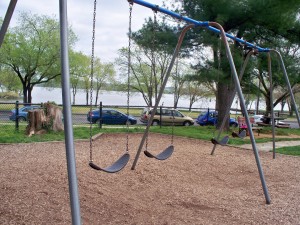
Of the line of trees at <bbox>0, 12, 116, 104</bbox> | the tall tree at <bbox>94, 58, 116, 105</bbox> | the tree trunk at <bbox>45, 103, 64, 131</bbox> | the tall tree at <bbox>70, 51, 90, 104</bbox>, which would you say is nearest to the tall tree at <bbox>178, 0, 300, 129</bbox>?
the tree trunk at <bbox>45, 103, 64, 131</bbox>

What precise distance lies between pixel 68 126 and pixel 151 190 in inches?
95.8

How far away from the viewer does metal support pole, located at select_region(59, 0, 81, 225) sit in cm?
189

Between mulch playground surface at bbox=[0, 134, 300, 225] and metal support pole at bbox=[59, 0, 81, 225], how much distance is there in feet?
3.78

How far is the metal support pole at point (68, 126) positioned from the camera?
1892 millimetres

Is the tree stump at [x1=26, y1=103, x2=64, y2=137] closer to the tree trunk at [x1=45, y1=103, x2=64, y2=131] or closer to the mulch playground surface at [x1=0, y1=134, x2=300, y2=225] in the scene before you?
the tree trunk at [x1=45, y1=103, x2=64, y2=131]

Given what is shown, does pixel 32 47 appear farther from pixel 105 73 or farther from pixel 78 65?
pixel 105 73

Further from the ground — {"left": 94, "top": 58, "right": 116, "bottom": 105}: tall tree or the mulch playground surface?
{"left": 94, "top": 58, "right": 116, "bottom": 105}: tall tree

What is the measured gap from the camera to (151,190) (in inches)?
165

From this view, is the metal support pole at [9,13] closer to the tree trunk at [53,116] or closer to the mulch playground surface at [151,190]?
the mulch playground surface at [151,190]

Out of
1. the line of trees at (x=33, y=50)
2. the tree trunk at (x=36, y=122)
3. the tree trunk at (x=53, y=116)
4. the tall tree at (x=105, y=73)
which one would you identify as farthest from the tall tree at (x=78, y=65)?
the tree trunk at (x=36, y=122)

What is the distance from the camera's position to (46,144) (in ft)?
25.1

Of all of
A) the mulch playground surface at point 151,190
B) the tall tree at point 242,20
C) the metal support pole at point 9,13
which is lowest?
the mulch playground surface at point 151,190

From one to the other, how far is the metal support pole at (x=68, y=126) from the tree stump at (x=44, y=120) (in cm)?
738

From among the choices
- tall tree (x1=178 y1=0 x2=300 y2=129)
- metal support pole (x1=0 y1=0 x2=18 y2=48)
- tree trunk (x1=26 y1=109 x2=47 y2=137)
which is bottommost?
tree trunk (x1=26 y1=109 x2=47 y2=137)
